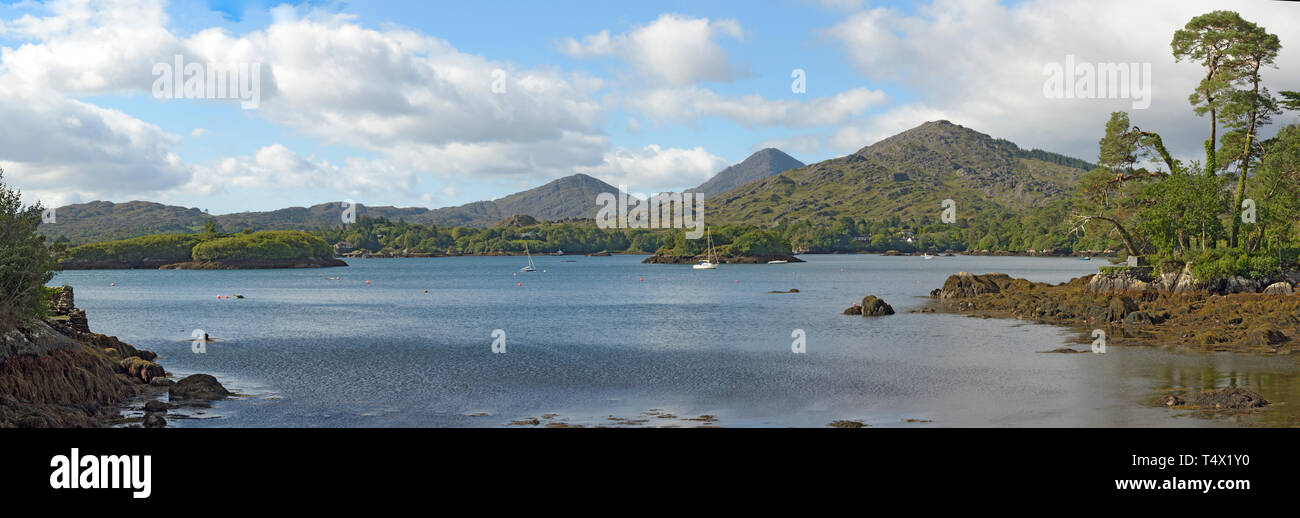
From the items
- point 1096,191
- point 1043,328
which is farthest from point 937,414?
point 1096,191

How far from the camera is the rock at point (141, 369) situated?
26.3 meters

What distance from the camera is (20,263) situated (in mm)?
22031

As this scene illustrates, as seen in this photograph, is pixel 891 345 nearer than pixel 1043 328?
Yes

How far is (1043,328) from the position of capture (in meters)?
47.4

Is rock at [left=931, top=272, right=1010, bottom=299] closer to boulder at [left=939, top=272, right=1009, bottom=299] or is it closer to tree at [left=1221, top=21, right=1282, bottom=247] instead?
boulder at [left=939, top=272, right=1009, bottom=299]

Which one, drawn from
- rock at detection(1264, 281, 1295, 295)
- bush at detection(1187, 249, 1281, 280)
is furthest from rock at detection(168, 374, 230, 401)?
rock at detection(1264, 281, 1295, 295)

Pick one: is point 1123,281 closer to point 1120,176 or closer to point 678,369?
point 1120,176

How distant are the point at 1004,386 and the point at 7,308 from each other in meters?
29.2

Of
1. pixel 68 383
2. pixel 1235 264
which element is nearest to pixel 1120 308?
pixel 1235 264

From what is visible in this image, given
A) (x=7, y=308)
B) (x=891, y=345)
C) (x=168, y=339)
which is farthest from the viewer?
(x=168, y=339)

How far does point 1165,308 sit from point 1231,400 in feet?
94.3
